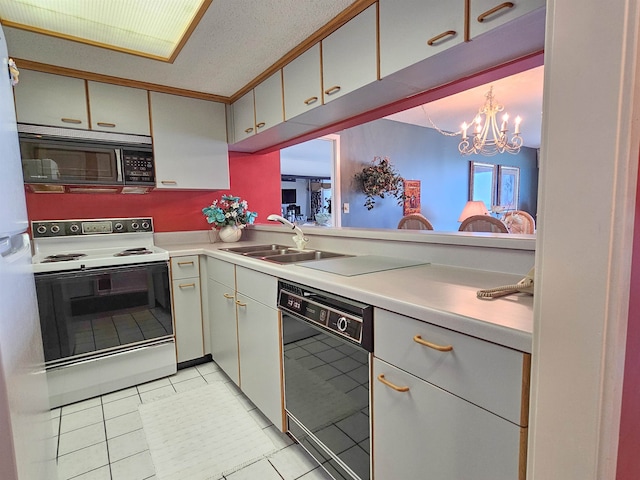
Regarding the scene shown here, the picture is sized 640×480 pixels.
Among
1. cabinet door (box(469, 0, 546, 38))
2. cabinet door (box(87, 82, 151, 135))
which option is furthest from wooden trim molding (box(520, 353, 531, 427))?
cabinet door (box(87, 82, 151, 135))

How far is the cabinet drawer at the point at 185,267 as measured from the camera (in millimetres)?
2314

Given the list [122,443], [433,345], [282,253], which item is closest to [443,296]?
[433,345]

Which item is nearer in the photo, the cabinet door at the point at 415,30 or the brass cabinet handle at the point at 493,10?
the brass cabinet handle at the point at 493,10

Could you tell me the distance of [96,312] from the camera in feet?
6.62

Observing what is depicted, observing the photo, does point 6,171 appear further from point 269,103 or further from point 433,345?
point 269,103

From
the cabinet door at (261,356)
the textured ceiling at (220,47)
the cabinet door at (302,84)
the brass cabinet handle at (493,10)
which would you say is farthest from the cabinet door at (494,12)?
the cabinet door at (261,356)

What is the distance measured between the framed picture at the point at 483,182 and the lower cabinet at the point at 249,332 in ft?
16.3

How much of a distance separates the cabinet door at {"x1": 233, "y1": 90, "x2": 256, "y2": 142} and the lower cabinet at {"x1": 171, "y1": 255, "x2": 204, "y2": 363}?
3.49ft

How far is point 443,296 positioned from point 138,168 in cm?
235

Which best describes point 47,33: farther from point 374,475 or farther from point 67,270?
point 374,475

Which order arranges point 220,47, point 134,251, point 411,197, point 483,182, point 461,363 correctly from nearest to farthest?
point 461,363 → point 220,47 → point 134,251 → point 411,197 → point 483,182

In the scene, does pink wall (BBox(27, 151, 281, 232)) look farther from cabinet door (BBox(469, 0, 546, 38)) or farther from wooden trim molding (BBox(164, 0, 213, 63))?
cabinet door (BBox(469, 0, 546, 38))

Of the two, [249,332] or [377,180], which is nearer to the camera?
[249,332]

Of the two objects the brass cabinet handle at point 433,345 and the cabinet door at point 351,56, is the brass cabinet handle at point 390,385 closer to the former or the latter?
the brass cabinet handle at point 433,345
